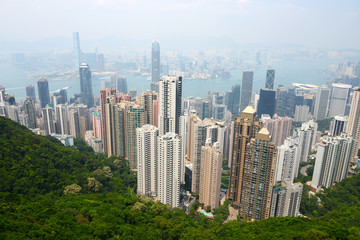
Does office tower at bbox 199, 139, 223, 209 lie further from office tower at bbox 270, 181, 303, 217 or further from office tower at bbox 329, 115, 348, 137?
office tower at bbox 329, 115, 348, 137

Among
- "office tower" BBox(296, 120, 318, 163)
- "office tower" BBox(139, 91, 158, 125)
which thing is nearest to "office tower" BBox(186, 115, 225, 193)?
"office tower" BBox(139, 91, 158, 125)

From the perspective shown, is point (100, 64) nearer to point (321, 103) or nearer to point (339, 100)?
point (321, 103)

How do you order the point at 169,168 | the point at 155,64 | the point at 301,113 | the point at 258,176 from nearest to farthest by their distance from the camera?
the point at 258,176, the point at 169,168, the point at 301,113, the point at 155,64

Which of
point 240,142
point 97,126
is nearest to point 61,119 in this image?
point 97,126

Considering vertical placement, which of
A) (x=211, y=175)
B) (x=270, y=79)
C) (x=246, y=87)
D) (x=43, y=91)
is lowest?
(x=211, y=175)

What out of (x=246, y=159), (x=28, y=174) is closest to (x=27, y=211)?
(x=28, y=174)

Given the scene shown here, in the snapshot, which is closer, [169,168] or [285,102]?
[169,168]
